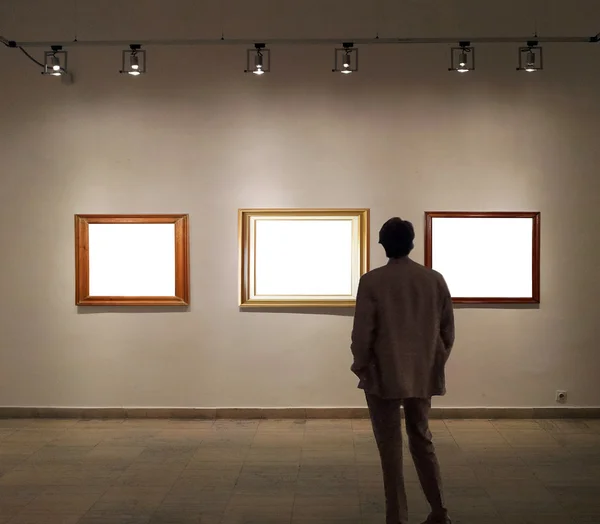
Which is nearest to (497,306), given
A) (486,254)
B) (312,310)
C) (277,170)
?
(486,254)

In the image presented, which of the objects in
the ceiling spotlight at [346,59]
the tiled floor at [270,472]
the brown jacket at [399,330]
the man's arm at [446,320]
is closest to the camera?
the brown jacket at [399,330]

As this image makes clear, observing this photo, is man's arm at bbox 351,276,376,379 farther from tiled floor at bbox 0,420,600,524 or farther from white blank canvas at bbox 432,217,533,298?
white blank canvas at bbox 432,217,533,298

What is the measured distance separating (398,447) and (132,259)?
3.71 metres

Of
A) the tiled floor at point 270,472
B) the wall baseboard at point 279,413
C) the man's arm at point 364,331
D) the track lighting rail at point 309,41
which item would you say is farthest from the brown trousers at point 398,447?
the track lighting rail at point 309,41

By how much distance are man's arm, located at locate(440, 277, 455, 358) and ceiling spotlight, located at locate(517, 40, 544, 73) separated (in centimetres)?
297

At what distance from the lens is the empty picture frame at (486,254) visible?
6.38m

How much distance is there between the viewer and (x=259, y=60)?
5742mm

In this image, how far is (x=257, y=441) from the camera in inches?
226

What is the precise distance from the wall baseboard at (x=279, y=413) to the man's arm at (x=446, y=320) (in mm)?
2892

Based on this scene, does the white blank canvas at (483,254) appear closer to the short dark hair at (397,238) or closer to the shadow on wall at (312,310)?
the shadow on wall at (312,310)

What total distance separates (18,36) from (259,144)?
2.50 metres

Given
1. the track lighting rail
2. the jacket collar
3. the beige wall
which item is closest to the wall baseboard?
the beige wall

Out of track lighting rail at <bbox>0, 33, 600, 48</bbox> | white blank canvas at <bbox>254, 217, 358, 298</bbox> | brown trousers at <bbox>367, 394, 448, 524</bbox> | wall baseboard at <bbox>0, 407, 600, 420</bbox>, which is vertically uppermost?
track lighting rail at <bbox>0, 33, 600, 48</bbox>

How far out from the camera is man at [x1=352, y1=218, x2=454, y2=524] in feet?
11.5
